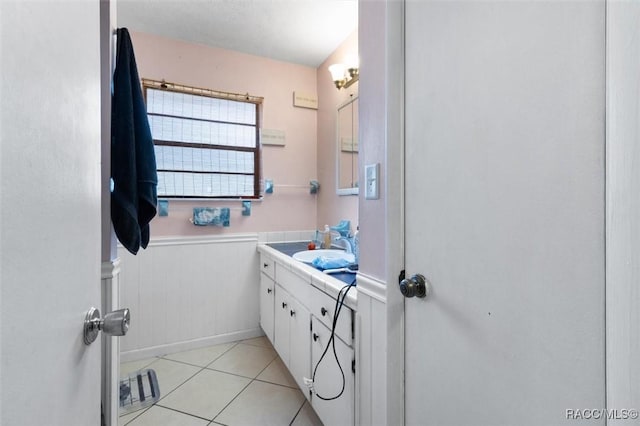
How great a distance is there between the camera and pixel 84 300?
22.5 inches

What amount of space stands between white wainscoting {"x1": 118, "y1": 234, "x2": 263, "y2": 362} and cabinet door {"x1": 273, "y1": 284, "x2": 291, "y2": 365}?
56 centimetres

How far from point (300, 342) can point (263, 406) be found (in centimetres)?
47

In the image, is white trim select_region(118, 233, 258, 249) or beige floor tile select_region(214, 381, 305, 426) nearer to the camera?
beige floor tile select_region(214, 381, 305, 426)

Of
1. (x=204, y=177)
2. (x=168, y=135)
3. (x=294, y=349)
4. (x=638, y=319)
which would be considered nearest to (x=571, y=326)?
(x=638, y=319)

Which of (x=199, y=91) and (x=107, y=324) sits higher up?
(x=199, y=91)

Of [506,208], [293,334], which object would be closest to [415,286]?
[506,208]

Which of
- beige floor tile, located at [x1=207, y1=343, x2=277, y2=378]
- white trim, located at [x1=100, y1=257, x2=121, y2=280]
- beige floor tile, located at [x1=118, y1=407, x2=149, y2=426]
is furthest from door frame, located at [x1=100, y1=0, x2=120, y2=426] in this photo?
beige floor tile, located at [x1=207, y1=343, x2=277, y2=378]

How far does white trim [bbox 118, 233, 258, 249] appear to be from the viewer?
231 centimetres

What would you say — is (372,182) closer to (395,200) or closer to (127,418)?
(395,200)

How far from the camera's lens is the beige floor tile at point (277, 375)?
1950 millimetres

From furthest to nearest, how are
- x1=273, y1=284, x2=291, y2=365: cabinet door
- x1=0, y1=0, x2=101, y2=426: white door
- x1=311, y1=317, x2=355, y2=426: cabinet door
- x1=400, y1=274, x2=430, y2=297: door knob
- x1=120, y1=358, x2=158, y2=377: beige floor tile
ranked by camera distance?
x1=120, y1=358, x2=158, y2=377: beige floor tile, x1=273, y1=284, x2=291, y2=365: cabinet door, x1=311, y1=317, x2=355, y2=426: cabinet door, x1=400, y1=274, x2=430, y2=297: door knob, x1=0, y1=0, x2=101, y2=426: white door

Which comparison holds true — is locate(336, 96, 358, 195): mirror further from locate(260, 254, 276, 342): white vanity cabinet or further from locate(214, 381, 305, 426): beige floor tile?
locate(214, 381, 305, 426): beige floor tile

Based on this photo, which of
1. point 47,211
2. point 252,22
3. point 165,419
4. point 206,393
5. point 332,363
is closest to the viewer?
point 47,211

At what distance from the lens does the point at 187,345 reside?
2.38 m
